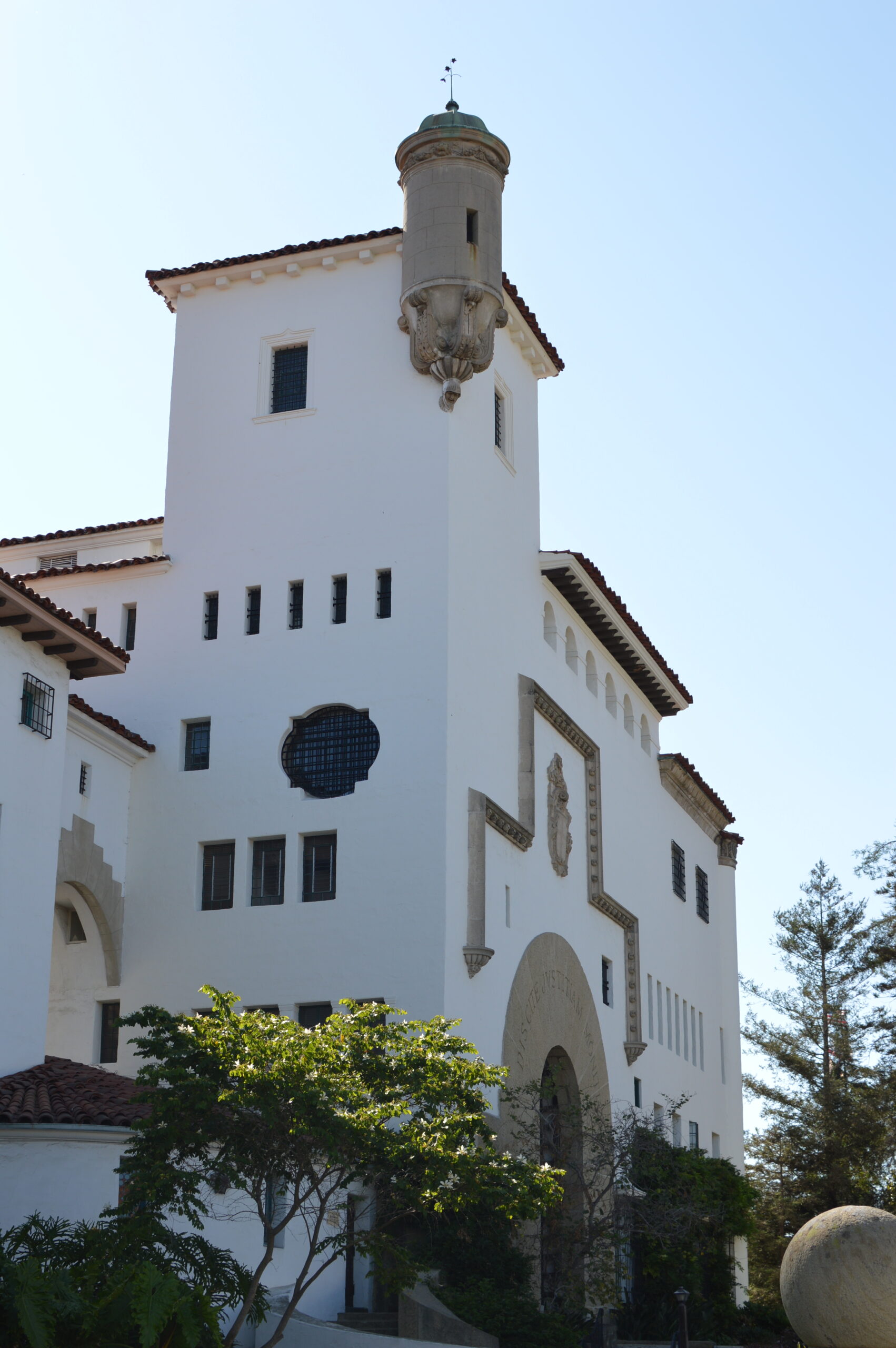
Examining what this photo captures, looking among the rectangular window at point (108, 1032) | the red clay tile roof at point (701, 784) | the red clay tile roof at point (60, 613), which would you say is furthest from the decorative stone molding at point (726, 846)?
the red clay tile roof at point (60, 613)

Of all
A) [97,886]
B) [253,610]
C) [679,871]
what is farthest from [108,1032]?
[679,871]

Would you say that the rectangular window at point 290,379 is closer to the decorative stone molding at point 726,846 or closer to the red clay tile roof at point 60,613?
the red clay tile roof at point 60,613

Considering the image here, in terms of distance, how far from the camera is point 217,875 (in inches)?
1072

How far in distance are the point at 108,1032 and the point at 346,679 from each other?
6899 millimetres

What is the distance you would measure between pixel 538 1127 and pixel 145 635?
424 inches

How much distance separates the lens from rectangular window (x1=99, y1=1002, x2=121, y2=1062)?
2644cm

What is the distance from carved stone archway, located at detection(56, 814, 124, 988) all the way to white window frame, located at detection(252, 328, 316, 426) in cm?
816

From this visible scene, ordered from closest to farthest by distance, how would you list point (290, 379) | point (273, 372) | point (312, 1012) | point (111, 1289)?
point (111, 1289), point (312, 1012), point (290, 379), point (273, 372)

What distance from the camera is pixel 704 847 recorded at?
4559cm

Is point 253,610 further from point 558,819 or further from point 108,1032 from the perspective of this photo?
point 108,1032

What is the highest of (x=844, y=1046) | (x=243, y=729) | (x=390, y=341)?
(x=390, y=341)

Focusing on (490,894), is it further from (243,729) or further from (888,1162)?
(888,1162)

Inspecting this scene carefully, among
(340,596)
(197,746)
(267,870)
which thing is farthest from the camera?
(197,746)

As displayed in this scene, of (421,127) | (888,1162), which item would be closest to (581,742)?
(421,127)
